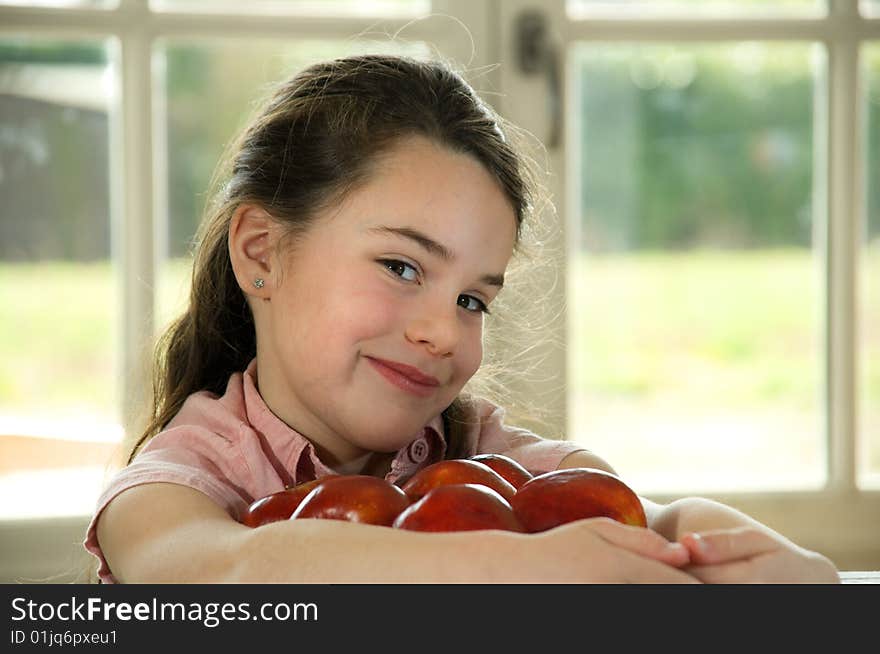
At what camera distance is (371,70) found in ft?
3.65

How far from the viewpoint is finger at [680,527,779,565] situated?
620 millimetres

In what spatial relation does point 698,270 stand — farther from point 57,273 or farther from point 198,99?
point 57,273

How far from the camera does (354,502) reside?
663mm

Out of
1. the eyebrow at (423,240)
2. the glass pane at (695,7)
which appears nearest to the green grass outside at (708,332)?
the glass pane at (695,7)

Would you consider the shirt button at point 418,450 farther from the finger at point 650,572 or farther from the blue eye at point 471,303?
the finger at point 650,572

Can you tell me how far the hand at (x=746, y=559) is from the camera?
2.04 ft

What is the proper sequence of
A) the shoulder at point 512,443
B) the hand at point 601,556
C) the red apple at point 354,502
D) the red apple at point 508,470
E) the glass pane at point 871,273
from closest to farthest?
the hand at point 601,556 < the red apple at point 354,502 < the red apple at point 508,470 < the shoulder at point 512,443 < the glass pane at point 871,273

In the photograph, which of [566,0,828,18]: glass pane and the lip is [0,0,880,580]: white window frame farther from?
the lip

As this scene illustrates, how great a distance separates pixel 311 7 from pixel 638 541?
1420 mm

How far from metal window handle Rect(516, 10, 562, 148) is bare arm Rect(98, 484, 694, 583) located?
129 centimetres

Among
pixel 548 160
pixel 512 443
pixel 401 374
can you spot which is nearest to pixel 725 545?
pixel 401 374

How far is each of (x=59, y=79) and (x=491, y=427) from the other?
40.8 inches
